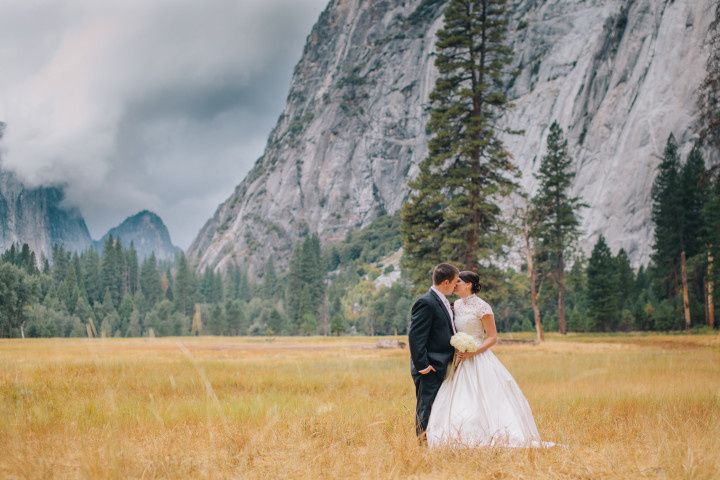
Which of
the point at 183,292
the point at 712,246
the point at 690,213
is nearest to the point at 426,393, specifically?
the point at 712,246

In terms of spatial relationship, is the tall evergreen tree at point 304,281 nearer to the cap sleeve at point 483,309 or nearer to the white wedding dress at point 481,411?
the cap sleeve at point 483,309

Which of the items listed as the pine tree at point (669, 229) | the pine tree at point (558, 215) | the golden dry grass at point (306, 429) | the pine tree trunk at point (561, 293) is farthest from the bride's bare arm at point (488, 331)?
the pine tree at point (669, 229)

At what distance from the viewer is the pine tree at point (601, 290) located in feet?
187

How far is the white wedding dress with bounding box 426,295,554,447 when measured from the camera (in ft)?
Result: 19.5

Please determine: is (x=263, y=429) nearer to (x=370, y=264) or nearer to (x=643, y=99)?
(x=643, y=99)

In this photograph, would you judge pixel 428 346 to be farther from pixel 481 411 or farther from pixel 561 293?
pixel 561 293

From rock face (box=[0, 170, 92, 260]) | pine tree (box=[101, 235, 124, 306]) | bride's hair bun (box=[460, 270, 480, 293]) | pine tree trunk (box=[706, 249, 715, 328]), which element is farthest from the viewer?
pine tree (box=[101, 235, 124, 306])

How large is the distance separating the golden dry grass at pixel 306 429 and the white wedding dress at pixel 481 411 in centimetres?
36

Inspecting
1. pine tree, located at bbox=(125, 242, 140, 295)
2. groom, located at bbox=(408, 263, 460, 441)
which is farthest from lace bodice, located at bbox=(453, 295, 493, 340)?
pine tree, located at bbox=(125, 242, 140, 295)

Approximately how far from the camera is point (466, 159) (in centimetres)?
2616

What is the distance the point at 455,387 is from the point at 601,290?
57412mm

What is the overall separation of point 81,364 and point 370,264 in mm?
168969

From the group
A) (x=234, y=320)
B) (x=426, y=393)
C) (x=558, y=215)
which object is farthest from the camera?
(x=234, y=320)

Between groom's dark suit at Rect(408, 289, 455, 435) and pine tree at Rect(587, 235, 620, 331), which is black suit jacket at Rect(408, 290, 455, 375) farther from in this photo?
pine tree at Rect(587, 235, 620, 331)
